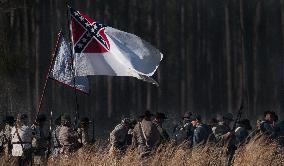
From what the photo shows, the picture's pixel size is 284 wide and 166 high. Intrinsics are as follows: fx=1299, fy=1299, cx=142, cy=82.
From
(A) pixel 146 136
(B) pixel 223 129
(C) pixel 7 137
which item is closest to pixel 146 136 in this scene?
(A) pixel 146 136

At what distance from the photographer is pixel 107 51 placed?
2525 centimetres

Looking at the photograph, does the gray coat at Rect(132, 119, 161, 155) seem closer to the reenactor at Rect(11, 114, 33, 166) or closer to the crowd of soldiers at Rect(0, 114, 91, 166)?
the crowd of soldiers at Rect(0, 114, 91, 166)

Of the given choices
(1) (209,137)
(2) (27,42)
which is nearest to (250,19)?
(2) (27,42)

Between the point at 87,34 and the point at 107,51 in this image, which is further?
the point at 87,34

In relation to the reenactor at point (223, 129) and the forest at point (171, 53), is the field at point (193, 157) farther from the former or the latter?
the forest at point (171, 53)

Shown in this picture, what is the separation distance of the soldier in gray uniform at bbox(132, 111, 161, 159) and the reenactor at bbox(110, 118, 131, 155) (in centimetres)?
43

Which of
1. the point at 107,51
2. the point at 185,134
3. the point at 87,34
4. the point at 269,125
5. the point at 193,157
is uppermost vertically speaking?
the point at 87,34

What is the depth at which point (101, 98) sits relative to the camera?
3378 centimetres

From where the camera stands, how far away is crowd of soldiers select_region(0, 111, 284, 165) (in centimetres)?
2497

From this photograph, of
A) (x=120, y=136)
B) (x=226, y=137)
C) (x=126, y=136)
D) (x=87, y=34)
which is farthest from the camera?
(x=126, y=136)

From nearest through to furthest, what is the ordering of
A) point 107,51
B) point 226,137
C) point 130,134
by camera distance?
1. point 107,51
2. point 226,137
3. point 130,134

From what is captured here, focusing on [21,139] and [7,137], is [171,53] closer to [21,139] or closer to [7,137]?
[7,137]

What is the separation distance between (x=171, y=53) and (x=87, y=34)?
28.1 ft

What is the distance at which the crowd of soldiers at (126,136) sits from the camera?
24969 millimetres
